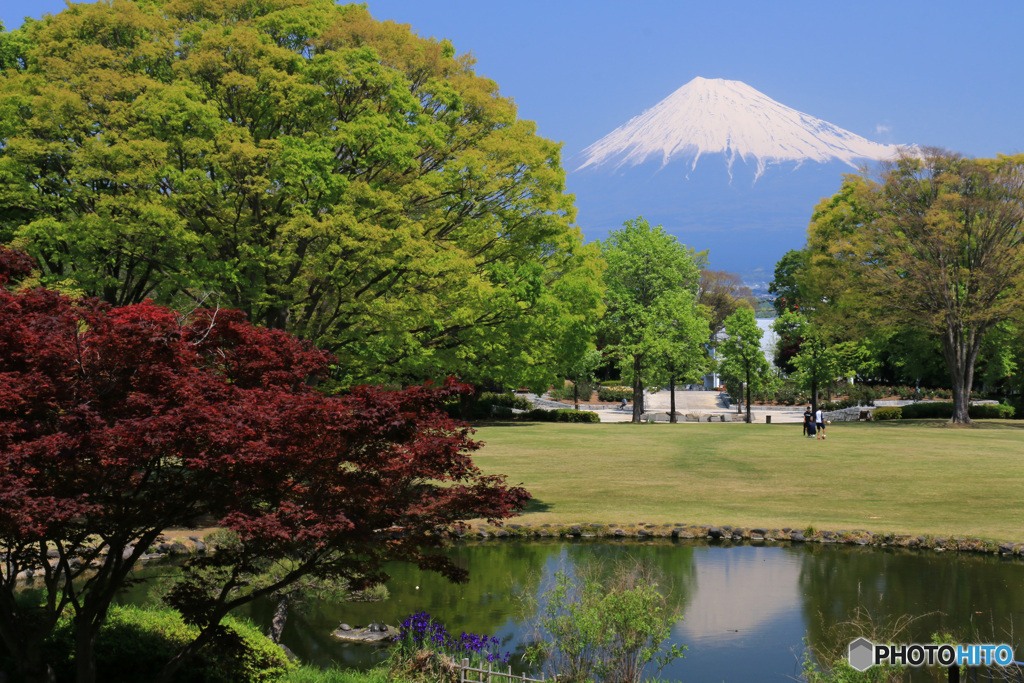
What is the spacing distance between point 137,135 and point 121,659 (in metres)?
13.4

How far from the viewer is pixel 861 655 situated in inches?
380

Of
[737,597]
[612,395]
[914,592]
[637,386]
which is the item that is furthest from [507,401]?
[914,592]

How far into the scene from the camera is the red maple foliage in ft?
23.6

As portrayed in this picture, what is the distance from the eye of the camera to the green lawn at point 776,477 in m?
19.8

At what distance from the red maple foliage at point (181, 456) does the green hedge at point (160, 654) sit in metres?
0.98

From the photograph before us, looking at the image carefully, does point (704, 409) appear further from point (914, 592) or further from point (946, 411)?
point (914, 592)

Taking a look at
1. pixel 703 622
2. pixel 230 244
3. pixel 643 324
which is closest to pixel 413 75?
pixel 230 244

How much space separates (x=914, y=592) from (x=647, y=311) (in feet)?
116

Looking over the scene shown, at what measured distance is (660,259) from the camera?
49812 mm

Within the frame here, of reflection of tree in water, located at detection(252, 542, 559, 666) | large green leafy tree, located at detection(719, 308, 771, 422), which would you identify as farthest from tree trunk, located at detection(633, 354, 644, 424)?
reflection of tree in water, located at detection(252, 542, 559, 666)

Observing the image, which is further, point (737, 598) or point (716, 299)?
point (716, 299)

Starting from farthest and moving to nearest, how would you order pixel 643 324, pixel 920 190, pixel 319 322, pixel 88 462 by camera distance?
1. pixel 643 324
2. pixel 920 190
3. pixel 319 322
4. pixel 88 462

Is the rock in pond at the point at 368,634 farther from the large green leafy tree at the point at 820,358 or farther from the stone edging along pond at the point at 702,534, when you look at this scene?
the large green leafy tree at the point at 820,358

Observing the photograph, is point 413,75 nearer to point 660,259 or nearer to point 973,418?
point 660,259
